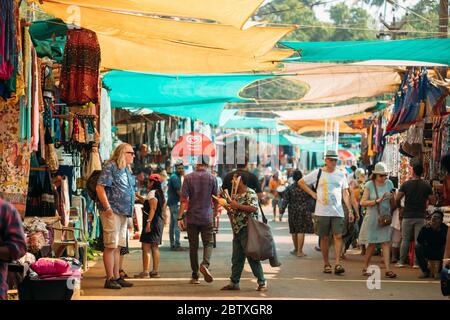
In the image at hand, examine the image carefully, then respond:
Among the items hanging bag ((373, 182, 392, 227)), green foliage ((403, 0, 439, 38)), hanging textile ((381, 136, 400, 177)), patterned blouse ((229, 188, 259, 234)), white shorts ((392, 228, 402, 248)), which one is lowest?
white shorts ((392, 228, 402, 248))

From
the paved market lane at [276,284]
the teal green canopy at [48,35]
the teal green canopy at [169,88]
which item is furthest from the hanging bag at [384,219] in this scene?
the teal green canopy at [48,35]

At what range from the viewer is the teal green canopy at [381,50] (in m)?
13.8

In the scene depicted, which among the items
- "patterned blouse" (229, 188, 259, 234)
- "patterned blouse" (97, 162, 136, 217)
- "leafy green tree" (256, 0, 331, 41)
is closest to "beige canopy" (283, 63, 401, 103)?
"patterned blouse" (229, 188, 259, 234)

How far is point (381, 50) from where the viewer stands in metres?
14.2

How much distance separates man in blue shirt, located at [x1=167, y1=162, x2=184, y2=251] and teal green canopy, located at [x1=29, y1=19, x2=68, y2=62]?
644 centimetres

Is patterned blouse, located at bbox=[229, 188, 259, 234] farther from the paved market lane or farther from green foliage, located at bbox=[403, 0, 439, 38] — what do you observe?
green foliage, located at bbox=[403, 0, 439, 38]

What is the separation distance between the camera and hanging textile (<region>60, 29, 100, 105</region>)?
→ 11961 mm

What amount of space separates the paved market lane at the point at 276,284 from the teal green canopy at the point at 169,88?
3.53m

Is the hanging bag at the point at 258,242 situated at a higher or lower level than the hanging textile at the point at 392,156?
lower

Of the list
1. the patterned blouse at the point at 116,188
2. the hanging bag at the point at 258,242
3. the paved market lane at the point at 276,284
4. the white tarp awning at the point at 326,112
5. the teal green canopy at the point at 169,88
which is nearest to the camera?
the paved market lane at the point at 276,284

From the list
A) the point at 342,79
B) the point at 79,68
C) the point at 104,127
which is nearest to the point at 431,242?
the point at 79,68

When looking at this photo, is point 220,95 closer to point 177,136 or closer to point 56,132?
point 56,132

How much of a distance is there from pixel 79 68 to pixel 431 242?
5841mm

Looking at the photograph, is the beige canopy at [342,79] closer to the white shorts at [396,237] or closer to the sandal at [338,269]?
the white shorts at [396,237]
